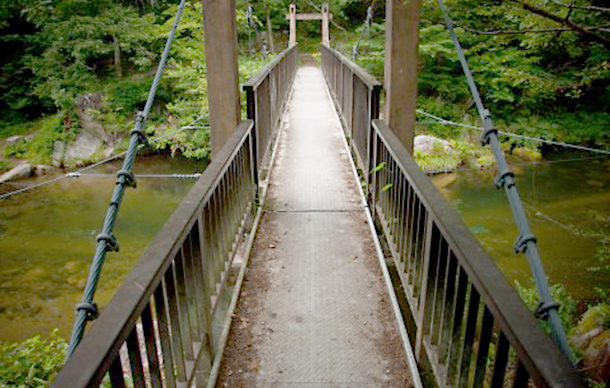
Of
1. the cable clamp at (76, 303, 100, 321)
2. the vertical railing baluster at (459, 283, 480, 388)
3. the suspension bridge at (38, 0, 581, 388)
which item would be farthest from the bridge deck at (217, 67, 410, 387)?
the cable clamp at (76, 303, 100, 321)

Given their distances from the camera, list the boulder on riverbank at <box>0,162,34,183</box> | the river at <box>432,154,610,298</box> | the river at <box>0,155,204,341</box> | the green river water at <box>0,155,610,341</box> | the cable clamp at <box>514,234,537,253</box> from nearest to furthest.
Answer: the cable clamp at <box>514,234,537,253</box> < the river at <box>0,155,204,341</box> < the green river water at <box>0,155,610,341</box> < the river at <box>432,154,610,298</box> < the boulder on riverbank at <box>0,162,34,183</box>

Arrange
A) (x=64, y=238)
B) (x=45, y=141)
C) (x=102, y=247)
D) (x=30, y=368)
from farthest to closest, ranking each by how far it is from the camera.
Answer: (x=45, y=141)
(x=64, y=238)
(x=30, y=368)
(x=102, y=247)

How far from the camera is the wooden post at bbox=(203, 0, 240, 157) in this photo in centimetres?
379

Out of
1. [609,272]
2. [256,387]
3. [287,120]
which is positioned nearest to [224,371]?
[256,387]

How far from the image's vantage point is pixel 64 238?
1093cm

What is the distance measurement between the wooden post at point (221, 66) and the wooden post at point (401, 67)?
49.6 inches

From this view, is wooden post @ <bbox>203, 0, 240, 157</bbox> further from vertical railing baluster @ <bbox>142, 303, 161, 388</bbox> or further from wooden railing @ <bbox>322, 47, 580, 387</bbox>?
vertical railing baluster @ <bbox>142, 303, 161, 388</bbox>

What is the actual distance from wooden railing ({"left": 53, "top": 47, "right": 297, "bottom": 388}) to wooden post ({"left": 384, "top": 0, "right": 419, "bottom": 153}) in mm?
1296

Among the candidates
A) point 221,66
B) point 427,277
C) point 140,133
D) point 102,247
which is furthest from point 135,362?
point 221,66

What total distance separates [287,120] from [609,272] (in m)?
6.08

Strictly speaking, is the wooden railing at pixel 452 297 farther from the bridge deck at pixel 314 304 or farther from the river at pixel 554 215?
the river at pixel 554 215

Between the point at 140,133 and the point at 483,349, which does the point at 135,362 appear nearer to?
the point at 140,133

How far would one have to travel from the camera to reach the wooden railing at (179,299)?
1266mm

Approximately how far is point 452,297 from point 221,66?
271 centimetres
